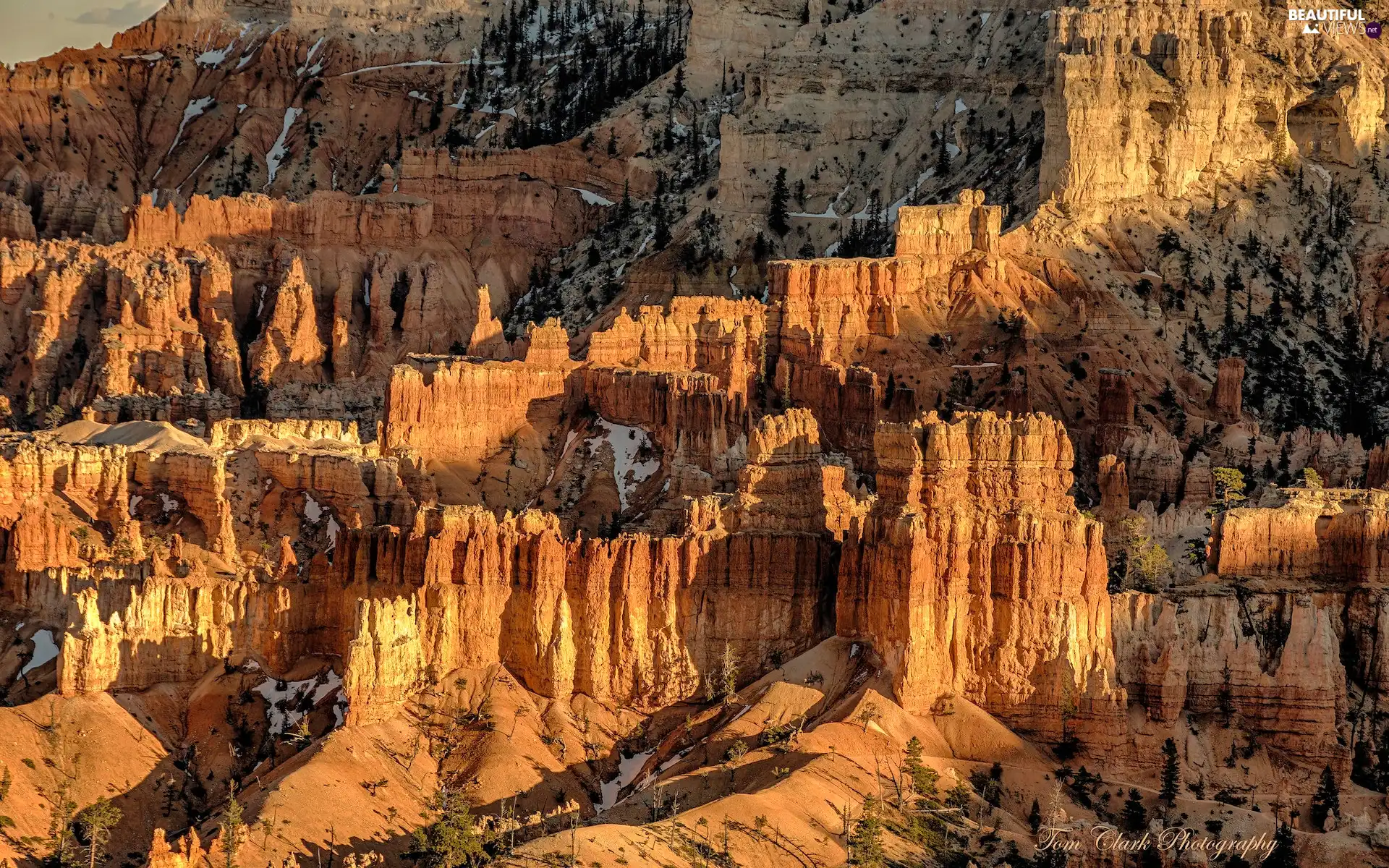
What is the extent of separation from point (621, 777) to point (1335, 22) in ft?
219

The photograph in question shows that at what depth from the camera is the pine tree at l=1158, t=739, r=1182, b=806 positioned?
259 ft

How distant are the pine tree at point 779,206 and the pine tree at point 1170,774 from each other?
64.6m

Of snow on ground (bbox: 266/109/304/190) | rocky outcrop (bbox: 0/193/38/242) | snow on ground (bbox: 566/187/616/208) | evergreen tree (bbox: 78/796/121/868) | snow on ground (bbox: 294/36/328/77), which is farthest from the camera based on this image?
snow on ground (bbox: 294/36/328/77)

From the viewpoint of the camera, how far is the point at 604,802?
268 feet

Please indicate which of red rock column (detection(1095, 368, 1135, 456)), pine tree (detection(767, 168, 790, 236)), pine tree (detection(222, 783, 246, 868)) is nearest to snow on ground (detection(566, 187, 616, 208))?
pine tree (detection(767, 168, 790, 236))

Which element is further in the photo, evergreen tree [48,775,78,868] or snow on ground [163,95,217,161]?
snow on ground [163,95,217,161]

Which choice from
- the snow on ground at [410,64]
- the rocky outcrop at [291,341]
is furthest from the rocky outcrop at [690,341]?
the snow on ground at [410,64]

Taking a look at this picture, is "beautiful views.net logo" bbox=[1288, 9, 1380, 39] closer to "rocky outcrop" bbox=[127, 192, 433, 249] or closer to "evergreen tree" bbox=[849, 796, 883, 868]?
"rocky outcrop" bbox=[127, 192, 433, 249]

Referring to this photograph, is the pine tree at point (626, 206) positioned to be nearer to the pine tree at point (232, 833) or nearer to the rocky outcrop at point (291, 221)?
the rocky outcrop at point (291, 221)

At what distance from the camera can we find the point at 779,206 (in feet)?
472

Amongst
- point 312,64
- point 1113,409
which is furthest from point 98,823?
point 312,64

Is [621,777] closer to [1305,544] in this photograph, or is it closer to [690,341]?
[1305,544]

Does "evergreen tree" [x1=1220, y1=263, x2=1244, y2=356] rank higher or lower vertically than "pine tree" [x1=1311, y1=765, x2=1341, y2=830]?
higher

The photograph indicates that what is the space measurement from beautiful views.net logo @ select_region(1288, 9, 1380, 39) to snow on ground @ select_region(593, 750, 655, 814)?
205 ft
